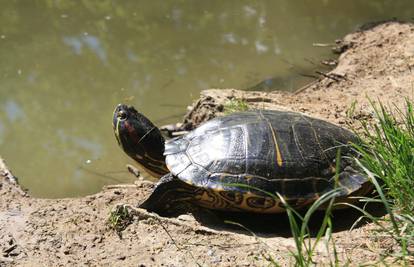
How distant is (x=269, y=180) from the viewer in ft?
13.2

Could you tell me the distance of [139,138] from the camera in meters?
4.74

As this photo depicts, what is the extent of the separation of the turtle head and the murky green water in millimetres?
1251

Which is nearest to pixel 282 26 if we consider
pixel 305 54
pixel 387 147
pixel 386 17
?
pixel 305 54

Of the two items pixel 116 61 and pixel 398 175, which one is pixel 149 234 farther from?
pixel 116 61

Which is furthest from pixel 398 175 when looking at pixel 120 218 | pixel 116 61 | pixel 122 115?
pixel 116 61

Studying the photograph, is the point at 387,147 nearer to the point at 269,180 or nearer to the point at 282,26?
the point at 269,180

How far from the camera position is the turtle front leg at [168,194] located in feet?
14.1

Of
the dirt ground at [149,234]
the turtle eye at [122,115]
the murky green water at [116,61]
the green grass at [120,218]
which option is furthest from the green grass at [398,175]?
the murky green water at [116,61]

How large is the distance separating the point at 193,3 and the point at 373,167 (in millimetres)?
7592

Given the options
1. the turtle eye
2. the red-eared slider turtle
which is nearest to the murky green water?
the turtle eye

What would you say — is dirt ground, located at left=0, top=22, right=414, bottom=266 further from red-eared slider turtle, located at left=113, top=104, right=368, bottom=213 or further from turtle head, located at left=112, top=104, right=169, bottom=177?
turtle head, located at left=112, top=104, right=169, bottom=177

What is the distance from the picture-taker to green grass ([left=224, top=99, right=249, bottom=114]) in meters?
6.00

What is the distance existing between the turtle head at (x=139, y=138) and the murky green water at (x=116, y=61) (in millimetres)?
1251

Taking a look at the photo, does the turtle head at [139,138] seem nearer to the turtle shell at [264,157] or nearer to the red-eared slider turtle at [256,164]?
the red-eared slider turtle at [256,164]
